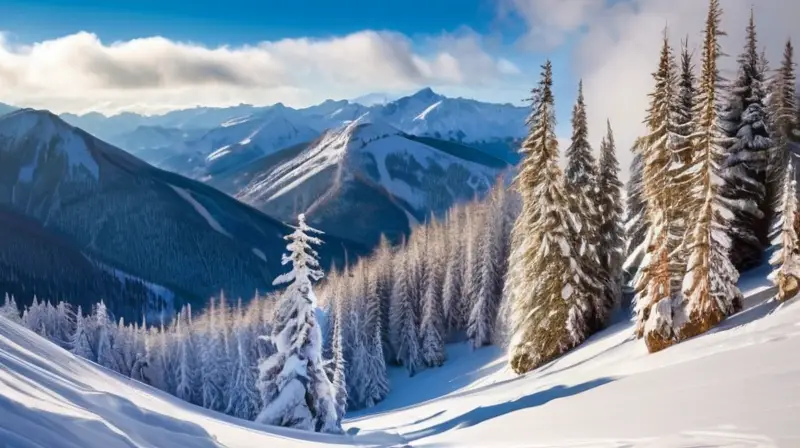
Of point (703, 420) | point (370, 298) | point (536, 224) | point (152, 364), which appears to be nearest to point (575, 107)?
point (536, 224)

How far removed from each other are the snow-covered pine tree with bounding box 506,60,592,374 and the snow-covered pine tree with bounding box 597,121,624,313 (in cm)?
381

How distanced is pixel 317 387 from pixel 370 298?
149 ft

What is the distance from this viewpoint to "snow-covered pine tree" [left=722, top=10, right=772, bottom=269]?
2672 cm

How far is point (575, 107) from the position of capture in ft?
105

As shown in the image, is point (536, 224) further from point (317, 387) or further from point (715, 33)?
point (317, 387)

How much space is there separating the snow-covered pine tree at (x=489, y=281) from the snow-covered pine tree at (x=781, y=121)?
2782 cm

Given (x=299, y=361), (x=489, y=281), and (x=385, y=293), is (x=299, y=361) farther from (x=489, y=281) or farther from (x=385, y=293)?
(x=385, y=293)

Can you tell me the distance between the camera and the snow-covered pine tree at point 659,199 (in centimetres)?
2214

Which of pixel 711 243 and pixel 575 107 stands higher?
pixel 575 107

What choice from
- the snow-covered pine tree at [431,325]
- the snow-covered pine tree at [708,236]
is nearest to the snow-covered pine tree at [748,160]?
the snow-covered pine tree at [708,236]

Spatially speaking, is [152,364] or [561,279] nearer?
[561,279]

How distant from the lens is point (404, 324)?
65188mm

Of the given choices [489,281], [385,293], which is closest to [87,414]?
[489,281]

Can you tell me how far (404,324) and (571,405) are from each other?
165ft
